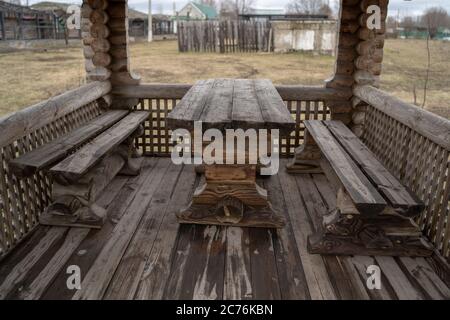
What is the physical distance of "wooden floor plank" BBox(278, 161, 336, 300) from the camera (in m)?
2.51

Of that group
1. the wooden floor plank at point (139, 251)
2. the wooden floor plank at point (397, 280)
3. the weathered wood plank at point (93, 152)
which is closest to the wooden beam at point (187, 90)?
the weathered wood plank at point (93, 152)

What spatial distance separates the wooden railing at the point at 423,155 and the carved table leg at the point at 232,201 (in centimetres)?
114

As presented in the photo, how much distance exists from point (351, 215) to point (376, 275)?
0.44 metres

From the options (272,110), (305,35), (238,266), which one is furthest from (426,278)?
(305,35)

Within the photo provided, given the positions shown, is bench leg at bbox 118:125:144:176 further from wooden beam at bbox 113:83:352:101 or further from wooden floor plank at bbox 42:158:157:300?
wooden beam at bbox 113:83:352:101

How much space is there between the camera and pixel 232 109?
3.24 meters

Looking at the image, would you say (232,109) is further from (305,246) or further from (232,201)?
(305,246)

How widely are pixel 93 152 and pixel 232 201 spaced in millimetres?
1229

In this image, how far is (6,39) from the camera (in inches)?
1051

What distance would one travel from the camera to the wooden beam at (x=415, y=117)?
280 centimetres

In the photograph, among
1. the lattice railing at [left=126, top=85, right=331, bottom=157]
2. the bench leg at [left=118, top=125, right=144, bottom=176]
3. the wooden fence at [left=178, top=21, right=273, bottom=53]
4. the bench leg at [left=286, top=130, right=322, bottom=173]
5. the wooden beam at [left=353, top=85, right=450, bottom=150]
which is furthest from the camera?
the wooden fence at [left=178, top=21, right=273, bottom=53]

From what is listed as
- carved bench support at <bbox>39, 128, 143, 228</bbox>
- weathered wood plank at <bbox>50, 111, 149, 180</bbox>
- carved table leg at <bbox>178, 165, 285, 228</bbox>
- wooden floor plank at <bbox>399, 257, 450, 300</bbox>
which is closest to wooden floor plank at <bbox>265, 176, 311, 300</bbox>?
carved table leg at <bbox>178, 165, 285, 228</bbox>

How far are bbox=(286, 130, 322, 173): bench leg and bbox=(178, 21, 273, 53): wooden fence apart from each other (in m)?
18.8

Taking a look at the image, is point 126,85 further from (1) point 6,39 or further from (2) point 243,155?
(1) point 6,39
